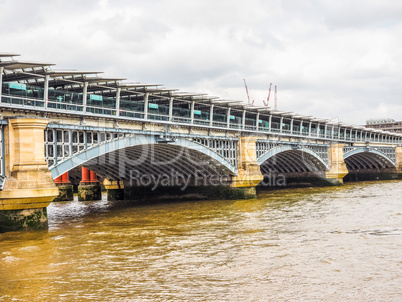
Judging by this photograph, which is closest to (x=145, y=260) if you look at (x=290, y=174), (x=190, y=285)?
(x=190, y=285)

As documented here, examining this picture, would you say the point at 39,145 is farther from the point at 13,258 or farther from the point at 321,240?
the point at 321,240

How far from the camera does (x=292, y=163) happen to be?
200ft

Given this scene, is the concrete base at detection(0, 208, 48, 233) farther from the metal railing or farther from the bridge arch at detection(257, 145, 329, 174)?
the bridge arch at detection(257, 145, 329, 174)

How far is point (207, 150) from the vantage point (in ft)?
128

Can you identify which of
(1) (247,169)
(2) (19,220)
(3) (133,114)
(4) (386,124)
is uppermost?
(4) (386,124)

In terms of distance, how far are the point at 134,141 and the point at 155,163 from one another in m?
10.4

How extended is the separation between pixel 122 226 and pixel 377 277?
1614cm

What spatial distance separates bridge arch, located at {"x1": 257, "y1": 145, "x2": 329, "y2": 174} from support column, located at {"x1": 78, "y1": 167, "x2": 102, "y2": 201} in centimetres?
1824

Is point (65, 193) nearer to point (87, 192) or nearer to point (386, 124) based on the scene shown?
point (87, 192)

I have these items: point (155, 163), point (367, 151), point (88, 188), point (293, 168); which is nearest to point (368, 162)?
point (367, 151)

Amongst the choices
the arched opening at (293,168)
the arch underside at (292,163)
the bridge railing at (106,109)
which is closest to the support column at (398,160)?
the arched opening at (293,168)

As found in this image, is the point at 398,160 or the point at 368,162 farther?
the point at 398,160

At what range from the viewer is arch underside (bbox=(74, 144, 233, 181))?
37844 mm

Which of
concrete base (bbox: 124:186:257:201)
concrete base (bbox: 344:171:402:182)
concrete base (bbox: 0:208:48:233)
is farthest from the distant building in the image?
concrete base (bbox: 0:208:48:233)
